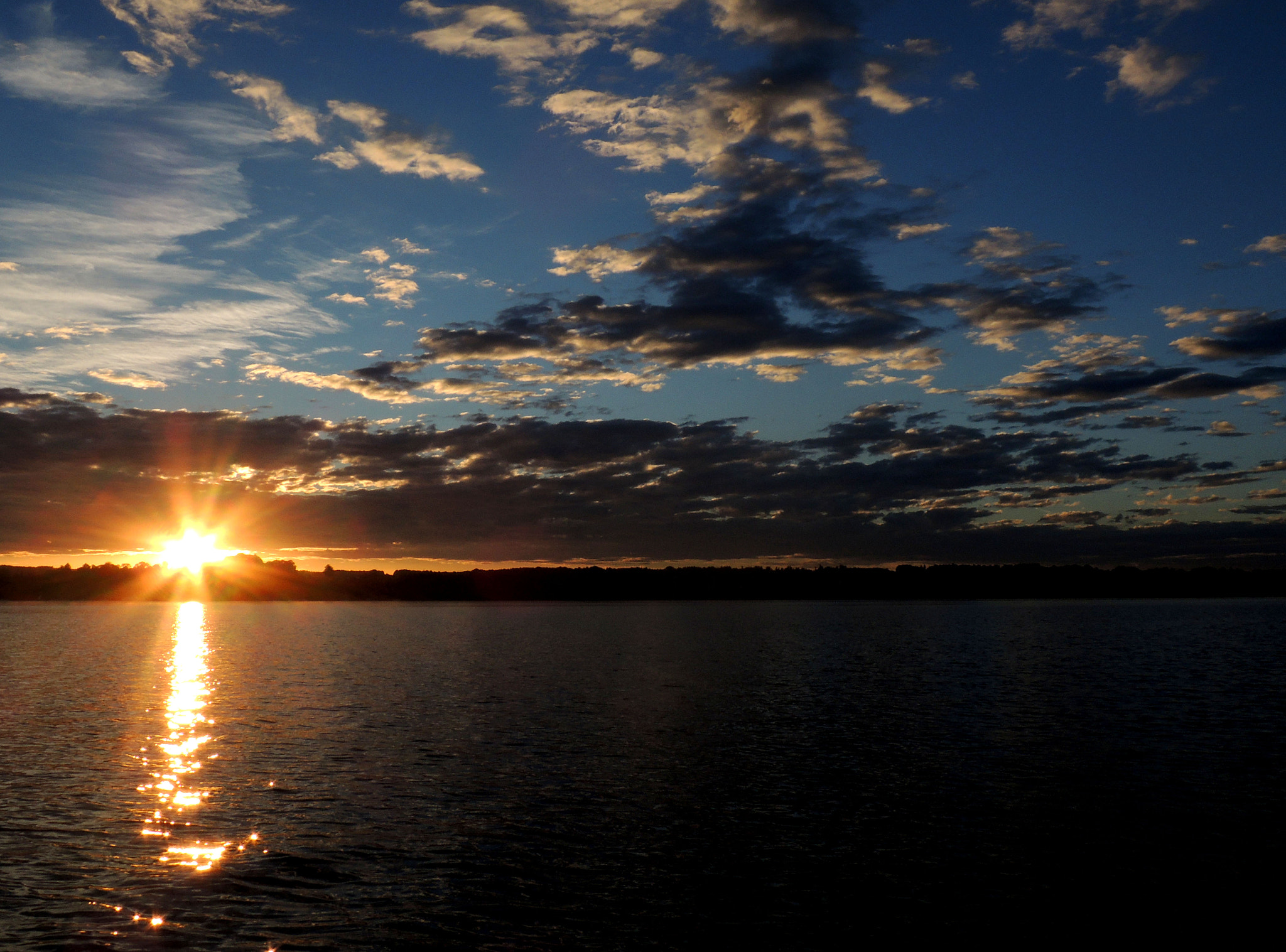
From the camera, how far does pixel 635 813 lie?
30.0 meters

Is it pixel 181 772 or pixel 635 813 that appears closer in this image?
pixel 635 813

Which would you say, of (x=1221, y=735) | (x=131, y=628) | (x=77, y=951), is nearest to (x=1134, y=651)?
(x=1221, y=735)

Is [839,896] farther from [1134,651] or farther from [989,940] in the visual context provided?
[1134,651]

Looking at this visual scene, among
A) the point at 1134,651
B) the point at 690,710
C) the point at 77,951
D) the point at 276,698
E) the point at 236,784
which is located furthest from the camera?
the point at 1134,651

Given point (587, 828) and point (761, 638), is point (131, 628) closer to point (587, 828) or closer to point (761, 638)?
point (761, 638)

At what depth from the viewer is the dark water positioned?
2092cm

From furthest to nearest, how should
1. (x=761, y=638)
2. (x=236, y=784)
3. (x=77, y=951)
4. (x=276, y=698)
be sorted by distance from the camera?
1. (x=761, y=638)
2. (x=276, y=698)
3. (x=236, y=784)
4. (x=77, y=951)

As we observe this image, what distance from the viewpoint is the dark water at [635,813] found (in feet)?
68.6

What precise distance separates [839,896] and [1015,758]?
20959 mm

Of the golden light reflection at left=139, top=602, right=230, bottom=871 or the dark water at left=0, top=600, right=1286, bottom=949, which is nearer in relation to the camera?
the dark water at left=0, top=600, right=1286, bottom=949

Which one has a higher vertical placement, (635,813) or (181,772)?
(181,772)

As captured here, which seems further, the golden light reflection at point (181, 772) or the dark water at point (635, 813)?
the golden light reflection at point (181, 772)

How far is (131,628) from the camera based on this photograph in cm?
18525

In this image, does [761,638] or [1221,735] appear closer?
[1221,735]
